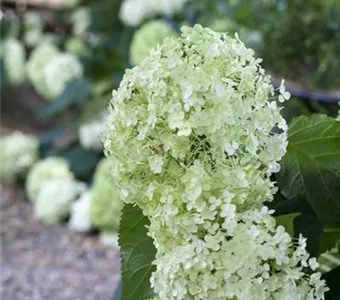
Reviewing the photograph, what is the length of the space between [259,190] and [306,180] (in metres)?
0.16

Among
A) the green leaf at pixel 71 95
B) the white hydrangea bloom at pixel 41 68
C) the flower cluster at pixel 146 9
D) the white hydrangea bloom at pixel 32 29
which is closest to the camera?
the flower cluster at pixel 146 9

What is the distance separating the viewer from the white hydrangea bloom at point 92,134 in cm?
320

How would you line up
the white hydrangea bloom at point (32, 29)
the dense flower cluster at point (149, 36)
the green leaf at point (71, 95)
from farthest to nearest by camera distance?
the white hydrangea bloom at point (32, 29) < the green leaf at point (71, 95) < the dense flower cluster at point (149, 36)

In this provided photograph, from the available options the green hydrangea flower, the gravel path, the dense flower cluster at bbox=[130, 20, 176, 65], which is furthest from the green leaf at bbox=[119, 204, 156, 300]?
the dense flower cluster at bbox=[130, 20, 176, 65]

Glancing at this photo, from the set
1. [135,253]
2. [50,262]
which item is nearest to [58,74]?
[50,262]

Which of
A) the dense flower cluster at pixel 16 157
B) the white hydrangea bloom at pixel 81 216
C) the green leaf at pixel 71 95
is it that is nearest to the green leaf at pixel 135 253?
the white hydrangea bloom at pixel 81 216

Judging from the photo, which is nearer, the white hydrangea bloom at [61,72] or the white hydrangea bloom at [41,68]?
the white hydrangea bloom at [61,72]

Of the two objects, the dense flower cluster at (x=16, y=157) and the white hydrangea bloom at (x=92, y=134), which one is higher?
the dense flower cluster at (x=16, y=157)

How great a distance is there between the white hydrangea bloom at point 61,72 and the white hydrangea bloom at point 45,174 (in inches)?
20.3

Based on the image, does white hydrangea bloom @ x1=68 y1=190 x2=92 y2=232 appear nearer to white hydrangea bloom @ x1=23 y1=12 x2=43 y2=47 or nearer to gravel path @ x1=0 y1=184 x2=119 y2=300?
gravel path @ x1=0 y1=184 x2=119 y2=300

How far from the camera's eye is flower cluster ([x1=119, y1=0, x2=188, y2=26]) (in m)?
3.16

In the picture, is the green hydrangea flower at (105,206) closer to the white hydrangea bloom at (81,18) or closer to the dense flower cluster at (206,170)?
the white hydrangea bloom at (81,18)

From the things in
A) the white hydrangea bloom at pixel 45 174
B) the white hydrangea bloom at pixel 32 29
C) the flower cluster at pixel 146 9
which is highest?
the white hydrangea bloom at pixel 32 29

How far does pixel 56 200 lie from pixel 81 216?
0.59ft
